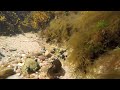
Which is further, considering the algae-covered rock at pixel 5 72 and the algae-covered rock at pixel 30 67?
the algae-covered rock at pixel 30 67

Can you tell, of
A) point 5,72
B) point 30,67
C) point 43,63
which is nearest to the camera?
point 5,72

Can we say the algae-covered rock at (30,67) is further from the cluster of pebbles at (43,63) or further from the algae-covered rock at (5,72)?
the algae-covered rock at (5,72)

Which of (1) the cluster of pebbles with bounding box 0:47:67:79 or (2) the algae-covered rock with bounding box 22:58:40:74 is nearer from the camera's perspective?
(1) the cluster of pebbles with bounding box 0:47:67:79

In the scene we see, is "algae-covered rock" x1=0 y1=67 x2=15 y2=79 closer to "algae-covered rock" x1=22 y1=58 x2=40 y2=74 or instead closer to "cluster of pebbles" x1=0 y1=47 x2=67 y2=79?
"cluster of pebbles" x1=0 y1=47 x2=67 y2=79

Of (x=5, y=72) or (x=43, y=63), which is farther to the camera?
(x=43, y=63)

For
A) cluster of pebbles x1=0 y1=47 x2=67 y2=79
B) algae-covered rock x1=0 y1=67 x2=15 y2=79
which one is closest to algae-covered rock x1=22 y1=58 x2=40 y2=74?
cluster of pebbles x1=0 y1=47 x2=67 y2=79

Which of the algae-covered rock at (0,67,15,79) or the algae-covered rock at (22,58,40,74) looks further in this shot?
the algae-covered rock at (22,58,40,74)

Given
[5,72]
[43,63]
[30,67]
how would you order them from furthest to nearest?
1. [43,63]
2. [30,67]
3. [5,72]

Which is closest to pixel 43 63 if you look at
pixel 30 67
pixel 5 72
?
pixel 30 67

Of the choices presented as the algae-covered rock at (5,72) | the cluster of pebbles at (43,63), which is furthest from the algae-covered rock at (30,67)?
the algae-covered rock at (5,72)

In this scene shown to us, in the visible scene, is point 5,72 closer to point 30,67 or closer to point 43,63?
point 30,67
